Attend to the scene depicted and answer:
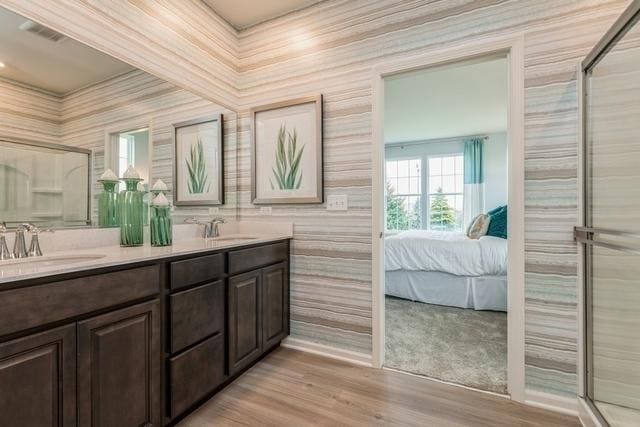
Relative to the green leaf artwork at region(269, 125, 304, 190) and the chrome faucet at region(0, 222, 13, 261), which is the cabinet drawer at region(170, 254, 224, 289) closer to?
the chrome faucet at region(0, 222, 13, 261)

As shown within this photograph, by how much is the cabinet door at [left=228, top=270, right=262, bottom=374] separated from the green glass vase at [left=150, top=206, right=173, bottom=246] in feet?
1.53

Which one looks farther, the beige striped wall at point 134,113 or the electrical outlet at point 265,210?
the electrical outlet at point 265,210

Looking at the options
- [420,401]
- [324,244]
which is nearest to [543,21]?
[324,244]

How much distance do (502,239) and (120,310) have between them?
12.3ft

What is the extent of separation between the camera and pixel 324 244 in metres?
2.30

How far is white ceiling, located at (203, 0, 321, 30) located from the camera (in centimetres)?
230

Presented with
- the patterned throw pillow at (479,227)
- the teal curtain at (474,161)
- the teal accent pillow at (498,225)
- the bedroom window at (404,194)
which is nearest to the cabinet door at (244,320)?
the patterned throw pillow at (479,227)

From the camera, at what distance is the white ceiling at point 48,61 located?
136 centimetres

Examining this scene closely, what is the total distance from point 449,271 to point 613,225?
78.3 inches

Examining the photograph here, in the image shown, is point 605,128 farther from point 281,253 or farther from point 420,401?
point 281,253

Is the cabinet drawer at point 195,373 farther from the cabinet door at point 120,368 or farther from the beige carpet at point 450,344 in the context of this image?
the beige carpet at point 450,344

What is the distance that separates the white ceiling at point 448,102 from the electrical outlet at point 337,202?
941 mm

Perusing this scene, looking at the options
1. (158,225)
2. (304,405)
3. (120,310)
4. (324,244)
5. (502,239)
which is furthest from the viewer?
(502,239)

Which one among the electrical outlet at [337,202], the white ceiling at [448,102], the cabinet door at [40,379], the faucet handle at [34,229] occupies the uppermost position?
the white ceiling at [448,102]
